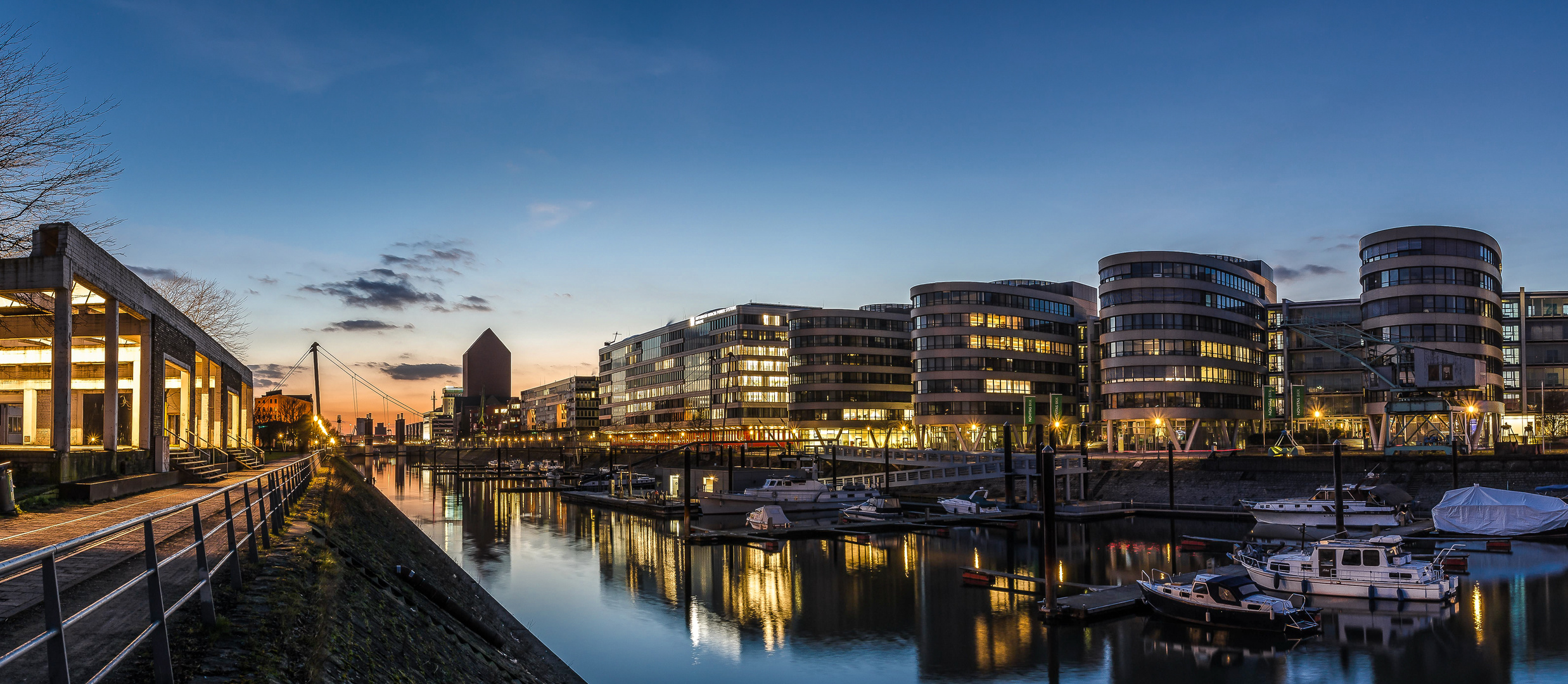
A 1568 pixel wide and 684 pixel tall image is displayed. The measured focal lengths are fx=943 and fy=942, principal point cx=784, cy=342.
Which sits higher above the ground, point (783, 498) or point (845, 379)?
point (845, 379)

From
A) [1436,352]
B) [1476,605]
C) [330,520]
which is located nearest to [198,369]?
[330,520]

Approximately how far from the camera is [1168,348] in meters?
107

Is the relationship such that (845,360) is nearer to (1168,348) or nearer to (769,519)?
(1168,348)

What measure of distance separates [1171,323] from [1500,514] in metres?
51.3

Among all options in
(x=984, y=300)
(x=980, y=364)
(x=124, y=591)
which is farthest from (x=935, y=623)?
(x=984, y=300)

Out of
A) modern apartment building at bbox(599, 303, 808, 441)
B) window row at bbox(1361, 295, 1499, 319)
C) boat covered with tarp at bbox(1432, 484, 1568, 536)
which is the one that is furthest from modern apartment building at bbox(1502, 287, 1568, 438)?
modern apartment building at bbox(599, 303, 808, 441)

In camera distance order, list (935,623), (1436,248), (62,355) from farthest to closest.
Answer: (1436,248)
(935,623)
(62,355)

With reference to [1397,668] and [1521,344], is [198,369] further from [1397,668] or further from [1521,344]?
[1521,344]

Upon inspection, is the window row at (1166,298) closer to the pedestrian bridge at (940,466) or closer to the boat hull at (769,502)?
the pedestrian bridge at (940,466)

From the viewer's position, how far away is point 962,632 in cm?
3591

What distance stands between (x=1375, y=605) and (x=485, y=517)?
Answer: 6946cm

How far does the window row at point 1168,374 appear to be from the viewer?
107 m

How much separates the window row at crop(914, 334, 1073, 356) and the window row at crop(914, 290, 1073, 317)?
14.6 ft

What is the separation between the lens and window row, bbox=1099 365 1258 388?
4208 inches
